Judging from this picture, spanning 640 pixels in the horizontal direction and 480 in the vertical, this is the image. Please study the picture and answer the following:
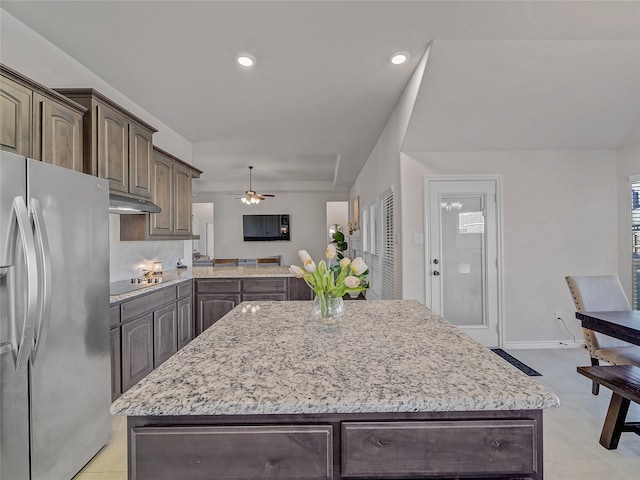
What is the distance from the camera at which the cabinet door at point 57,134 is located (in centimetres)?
180

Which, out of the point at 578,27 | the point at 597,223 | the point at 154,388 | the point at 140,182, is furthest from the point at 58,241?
→ the point at 597,223

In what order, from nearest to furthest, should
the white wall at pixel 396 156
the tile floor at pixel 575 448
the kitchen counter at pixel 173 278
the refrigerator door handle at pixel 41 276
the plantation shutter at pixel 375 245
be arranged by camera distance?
the refrigerator door handle at pixel 41 276 → the tile floor at pixel 575 448 → the kitchen counter at pixel 173 278 → the white wall at pixel 396 156 → the plantation shutter at pixel 375 245

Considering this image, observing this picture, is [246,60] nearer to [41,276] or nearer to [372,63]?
[372,63]

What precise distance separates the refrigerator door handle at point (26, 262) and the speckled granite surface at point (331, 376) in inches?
30.6

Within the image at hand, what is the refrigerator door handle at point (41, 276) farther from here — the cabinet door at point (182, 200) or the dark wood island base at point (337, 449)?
the cabinet door at point (182, 200)

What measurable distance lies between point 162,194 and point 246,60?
5.59ft

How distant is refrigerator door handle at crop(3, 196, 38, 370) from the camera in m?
1.31

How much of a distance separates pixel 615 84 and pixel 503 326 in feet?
8.27

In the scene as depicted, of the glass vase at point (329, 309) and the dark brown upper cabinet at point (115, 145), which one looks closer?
the glass vase at point (329, 309)

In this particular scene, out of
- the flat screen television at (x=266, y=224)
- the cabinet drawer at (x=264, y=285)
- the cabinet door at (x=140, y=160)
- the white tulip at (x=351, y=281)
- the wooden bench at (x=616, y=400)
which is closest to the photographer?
the white tulip at (x=351, y=281)

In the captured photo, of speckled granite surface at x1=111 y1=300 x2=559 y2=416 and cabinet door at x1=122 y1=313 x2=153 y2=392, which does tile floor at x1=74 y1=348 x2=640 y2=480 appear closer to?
cabinet door at x1=122 y1=313 x2=153 y2=392

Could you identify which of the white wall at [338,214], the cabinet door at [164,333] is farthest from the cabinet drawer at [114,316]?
the white wall at [338,214]

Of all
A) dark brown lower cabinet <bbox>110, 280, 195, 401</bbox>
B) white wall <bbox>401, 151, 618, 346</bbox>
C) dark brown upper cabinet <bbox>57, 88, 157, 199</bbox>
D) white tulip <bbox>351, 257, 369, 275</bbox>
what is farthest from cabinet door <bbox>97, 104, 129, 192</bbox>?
white wall <bbox>401, 151, 618, 346</bbox>

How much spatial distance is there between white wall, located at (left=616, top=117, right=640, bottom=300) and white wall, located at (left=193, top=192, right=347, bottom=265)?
5936 millimetres
